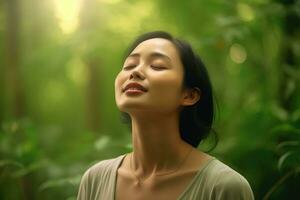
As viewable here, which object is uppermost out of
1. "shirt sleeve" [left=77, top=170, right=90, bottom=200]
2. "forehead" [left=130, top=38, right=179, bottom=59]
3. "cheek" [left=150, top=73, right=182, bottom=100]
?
"forehead" [left=130, top=38, right=179, bottom=59]

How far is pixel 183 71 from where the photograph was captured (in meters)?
1.07

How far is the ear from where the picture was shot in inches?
42.4

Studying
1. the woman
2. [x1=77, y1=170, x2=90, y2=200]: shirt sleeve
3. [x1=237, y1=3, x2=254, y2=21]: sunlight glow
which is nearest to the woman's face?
the woman

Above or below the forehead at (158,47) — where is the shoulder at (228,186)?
below

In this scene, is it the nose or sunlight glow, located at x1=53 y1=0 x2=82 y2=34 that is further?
sunlight glow, located at x1=53 y1=0 x2=82 y2=34

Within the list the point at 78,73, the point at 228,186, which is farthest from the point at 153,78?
the point at 78,73

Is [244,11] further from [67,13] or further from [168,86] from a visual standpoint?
[168,86]

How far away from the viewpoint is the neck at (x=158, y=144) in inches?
41.7

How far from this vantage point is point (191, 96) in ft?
3.57

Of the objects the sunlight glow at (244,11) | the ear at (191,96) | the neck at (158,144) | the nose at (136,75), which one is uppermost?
the sunlight glow at (244,11)

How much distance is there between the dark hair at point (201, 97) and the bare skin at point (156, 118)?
2 cm

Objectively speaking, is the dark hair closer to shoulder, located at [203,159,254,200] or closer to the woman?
the woman

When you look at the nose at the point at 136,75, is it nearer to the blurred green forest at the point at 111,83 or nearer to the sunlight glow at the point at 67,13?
the blurred green forest at the point at 111,83

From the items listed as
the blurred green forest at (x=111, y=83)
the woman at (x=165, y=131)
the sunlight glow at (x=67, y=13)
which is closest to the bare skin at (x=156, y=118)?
the woman at (x=165, y=131)
